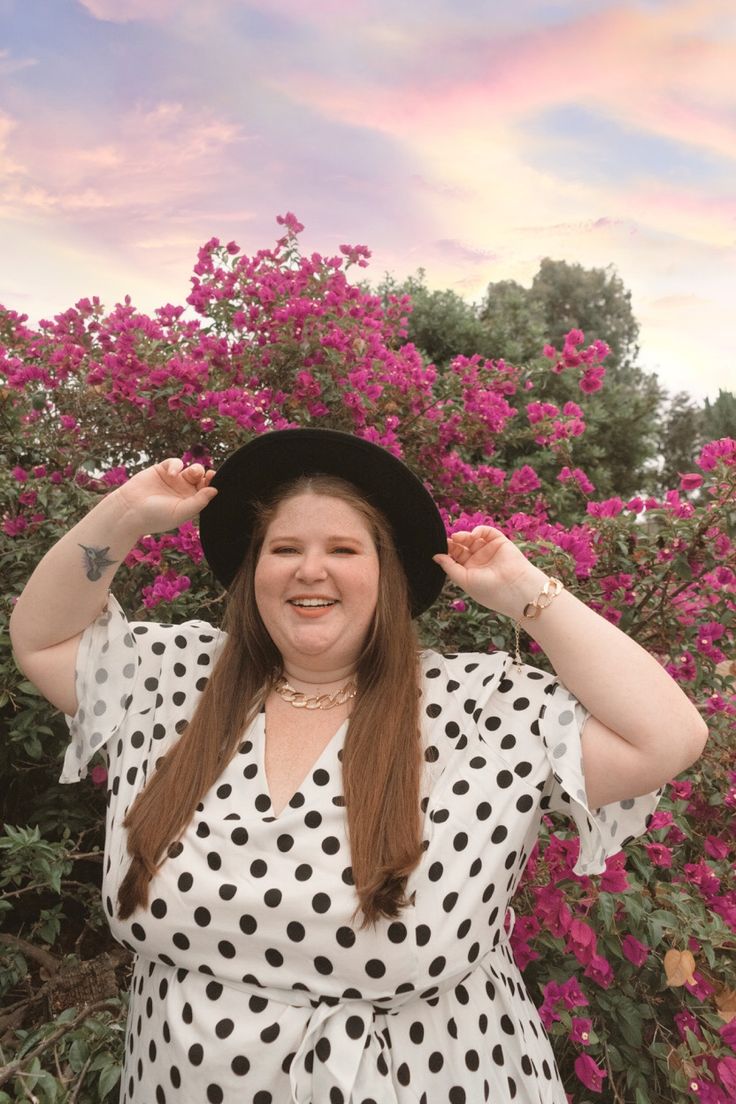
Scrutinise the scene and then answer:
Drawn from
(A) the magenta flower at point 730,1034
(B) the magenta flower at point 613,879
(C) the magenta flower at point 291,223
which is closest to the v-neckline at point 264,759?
(B) the magenta flower at point 613,879

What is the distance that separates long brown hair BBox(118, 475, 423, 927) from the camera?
4.64 feet

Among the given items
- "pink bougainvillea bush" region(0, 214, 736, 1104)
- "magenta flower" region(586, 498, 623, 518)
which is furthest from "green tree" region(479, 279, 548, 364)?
"magenta flower" region(586, 498, 623, 518)

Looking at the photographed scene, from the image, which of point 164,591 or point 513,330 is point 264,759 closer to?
point 164,591

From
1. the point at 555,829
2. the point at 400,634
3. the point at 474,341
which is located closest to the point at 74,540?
the point at 400,634

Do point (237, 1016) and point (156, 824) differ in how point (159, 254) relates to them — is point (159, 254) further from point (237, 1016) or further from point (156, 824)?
point (237, 1016)

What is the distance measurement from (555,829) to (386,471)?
135 centimetres

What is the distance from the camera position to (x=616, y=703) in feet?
4.64

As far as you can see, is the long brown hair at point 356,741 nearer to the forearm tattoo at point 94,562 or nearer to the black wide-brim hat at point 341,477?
the black wide-brim hat at point 341,477

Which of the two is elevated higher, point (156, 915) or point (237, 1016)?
point (156, 915)

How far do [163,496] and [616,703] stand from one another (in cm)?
99

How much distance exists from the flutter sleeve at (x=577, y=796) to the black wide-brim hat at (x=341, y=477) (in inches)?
16.7

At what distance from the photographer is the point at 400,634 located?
1.69m

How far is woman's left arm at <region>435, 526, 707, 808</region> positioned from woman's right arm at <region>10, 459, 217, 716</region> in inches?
30.3

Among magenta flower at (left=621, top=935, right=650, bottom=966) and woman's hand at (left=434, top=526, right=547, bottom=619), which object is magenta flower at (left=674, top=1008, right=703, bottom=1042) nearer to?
magenta flower at (left=621, top=935, right=650, bottom=966)
